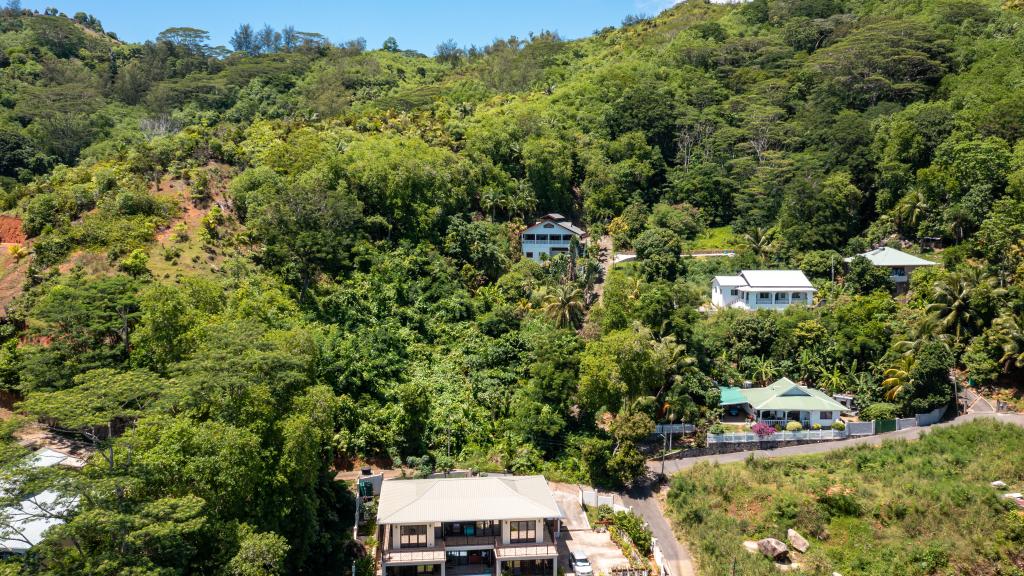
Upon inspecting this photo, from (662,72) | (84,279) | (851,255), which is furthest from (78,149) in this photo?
(851,255)

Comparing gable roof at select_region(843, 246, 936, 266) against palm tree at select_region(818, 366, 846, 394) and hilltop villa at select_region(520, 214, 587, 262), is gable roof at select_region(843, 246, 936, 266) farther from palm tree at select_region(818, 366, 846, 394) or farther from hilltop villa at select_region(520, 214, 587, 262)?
hilltop villa at select_region(520, 214, 587, 262)

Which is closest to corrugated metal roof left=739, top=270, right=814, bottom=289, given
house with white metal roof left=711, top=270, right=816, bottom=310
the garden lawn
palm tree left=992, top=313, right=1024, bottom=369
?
house with white metal roof left=711, top=270, right=816, bottom=310

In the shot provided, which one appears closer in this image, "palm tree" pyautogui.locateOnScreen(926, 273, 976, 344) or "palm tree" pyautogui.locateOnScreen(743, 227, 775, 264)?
"palm tree" pyautogui.locateOnScreen(926, 273, 976, 344)

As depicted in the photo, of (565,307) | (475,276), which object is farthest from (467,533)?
(475,276)

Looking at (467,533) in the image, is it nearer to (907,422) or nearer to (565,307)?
(565,307)

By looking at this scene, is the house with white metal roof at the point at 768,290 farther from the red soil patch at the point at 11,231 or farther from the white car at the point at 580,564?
the red soil patch at the point at 11,231

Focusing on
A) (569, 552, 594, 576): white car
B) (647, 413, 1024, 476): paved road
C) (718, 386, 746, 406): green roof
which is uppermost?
(718, 386, 746, 406): green roof
